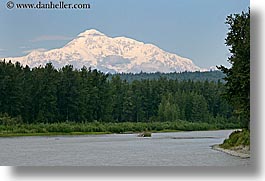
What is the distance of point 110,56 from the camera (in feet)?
38.4

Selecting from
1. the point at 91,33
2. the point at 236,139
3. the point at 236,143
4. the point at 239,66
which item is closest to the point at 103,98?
the point at 236,139

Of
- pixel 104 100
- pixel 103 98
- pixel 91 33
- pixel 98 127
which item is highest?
pixel 91 33

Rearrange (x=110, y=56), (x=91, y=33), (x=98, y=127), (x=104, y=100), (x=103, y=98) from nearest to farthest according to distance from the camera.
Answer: (x=91, y=33) < (x=110, y=56) < (x=104, y=100) < (x=103, y=98) < (x=98, y=127)

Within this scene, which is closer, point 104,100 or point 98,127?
point 104,100

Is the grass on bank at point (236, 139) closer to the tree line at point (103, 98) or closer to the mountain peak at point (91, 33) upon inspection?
the tree line at point (103, 98)

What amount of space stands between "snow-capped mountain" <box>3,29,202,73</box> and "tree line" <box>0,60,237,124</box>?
2945mm

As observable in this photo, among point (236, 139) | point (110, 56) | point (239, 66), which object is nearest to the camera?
point (110, 56)

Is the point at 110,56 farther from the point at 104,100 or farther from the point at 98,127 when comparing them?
the point at 98,127

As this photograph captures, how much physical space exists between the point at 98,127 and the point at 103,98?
1.39 metres

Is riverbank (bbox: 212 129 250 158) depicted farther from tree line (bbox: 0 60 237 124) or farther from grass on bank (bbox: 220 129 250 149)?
tree line (bbox: 0 60 237 124)

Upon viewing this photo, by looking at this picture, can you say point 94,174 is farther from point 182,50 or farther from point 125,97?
point 125,97

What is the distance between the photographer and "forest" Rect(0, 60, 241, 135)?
Result: 51.4 feet

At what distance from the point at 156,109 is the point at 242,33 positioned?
3.33m

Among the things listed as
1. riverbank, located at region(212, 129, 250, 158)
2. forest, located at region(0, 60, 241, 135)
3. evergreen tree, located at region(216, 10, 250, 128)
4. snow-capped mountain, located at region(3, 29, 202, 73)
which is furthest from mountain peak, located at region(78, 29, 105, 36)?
riverbank, located at region(212, 129, 250, 158)
